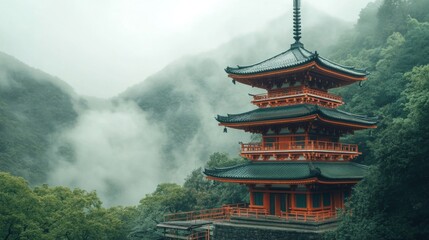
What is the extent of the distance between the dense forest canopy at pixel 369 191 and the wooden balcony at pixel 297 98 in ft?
15.2

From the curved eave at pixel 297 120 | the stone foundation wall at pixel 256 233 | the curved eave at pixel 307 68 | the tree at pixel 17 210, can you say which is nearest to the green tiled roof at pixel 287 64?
the curved eave at pixel 307 68

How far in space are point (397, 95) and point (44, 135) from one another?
3793 inches

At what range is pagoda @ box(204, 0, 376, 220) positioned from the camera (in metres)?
26.6

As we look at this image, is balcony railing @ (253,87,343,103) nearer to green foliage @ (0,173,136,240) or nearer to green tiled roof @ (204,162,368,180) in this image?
green tiled roof @ (204,162,368,180)

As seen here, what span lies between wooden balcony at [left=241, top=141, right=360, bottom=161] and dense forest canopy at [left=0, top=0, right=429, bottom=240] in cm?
325

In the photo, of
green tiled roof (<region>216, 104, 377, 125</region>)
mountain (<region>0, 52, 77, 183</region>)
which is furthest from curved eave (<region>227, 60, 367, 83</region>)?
mountain (<region>0, 52, 77, 183</region>)

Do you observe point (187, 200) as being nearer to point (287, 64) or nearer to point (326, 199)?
point (326, 199)

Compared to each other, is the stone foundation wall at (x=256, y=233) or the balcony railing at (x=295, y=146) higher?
the balcony railing at (x=295, y=146)

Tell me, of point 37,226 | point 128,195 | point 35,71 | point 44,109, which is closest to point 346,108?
point 37,226

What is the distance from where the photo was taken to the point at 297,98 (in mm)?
28688

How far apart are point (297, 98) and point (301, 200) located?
284 inches

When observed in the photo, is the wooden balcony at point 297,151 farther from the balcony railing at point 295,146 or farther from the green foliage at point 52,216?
the green foliage at point 52,216

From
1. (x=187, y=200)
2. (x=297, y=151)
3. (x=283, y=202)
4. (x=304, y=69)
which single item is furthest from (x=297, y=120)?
(x=187, y=200)

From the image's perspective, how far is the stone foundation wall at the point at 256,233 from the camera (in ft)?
79.0
